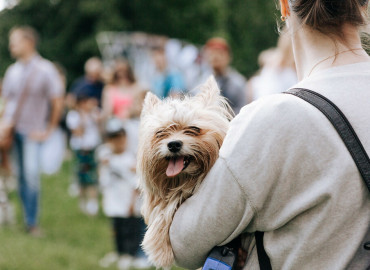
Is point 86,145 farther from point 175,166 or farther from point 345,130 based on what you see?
point 345,130

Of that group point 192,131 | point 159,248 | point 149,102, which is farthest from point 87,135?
point 159,248

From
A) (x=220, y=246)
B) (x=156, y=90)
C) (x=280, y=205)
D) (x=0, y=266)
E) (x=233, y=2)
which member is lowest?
(x=233, y=2)

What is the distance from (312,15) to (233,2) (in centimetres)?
3366

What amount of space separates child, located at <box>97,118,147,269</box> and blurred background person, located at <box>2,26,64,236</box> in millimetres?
1383

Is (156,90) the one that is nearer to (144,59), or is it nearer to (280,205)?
(280,205)

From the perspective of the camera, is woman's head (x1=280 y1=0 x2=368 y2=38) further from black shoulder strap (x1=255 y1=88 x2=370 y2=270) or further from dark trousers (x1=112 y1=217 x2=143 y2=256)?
dark trousers (x1=112 y1=217 x2=143 y2=256)

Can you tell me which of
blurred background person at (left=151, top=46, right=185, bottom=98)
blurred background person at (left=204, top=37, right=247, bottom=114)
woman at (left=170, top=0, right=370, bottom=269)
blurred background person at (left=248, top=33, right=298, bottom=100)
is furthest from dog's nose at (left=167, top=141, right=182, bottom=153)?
blurred background person at (left=151, top=46, right=185, bottom=98)

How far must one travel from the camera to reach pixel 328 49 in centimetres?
171

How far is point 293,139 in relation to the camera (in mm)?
1565

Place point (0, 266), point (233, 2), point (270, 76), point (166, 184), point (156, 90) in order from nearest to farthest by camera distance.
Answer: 1. point (166, 184)
2. point (0, 266)
3. point (270, 76)
4. point (156, 90)
5. point (233, 2)

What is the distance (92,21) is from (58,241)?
67.9 feet

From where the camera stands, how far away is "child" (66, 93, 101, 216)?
9.25 meters

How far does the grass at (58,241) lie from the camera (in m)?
5.67

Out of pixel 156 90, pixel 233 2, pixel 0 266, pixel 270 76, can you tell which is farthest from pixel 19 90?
pixel 233 2
